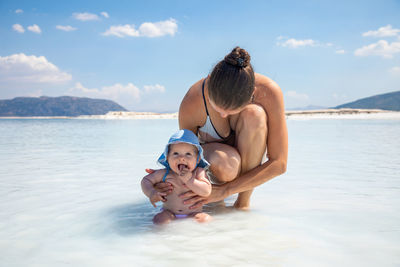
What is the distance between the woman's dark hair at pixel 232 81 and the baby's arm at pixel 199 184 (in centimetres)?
62

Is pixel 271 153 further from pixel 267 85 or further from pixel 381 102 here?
pixel 381 102

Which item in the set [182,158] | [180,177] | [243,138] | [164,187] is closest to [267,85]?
[243,138]

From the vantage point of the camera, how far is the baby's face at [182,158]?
2.46 metres

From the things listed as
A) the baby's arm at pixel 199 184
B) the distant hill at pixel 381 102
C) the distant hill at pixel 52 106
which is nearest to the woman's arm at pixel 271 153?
the baby's arm at pixel 199 184

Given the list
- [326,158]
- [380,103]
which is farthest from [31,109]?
[326,158]

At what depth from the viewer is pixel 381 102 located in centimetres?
6444

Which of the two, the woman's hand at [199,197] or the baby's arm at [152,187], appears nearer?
the baby's arm at [152,187]

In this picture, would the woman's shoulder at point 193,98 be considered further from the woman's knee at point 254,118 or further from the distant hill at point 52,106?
the distant hill at point 52,106

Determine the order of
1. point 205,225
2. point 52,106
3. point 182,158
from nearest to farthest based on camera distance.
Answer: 1. point 205,225
2. point 182,158
3. point 52,106

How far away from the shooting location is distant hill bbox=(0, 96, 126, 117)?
310ft

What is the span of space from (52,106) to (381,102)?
95403 millimetres

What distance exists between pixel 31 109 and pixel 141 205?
108370mm

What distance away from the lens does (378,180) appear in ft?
12.5

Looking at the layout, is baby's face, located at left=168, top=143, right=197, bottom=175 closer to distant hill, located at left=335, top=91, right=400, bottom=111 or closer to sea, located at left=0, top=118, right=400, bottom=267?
sea, located at left=0, top=118, right=400, bottom=267
